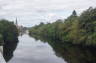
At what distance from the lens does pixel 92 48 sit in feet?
178

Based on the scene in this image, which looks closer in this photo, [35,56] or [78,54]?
[35,56]

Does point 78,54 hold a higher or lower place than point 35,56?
higher

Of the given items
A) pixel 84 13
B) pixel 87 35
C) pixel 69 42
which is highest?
pixel 84 13

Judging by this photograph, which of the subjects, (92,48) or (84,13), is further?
(84,13)

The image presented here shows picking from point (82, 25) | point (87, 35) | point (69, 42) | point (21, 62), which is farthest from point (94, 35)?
point (21, 62)

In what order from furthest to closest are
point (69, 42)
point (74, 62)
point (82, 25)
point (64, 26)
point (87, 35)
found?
point (64, 26) → point (69, 42) → point (82, 25) → point (87, 35) → point (74, 62)

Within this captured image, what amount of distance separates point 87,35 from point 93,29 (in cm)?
204

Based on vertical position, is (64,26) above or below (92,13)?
below

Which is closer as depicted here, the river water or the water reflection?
the water reflection

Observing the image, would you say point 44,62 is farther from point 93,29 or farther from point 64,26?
point 64,26

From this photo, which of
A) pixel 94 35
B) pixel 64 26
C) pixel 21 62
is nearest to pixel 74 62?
pixel 21 62

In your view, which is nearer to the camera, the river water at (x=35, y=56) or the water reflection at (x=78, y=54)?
the water reflection at (x=78, y=54)

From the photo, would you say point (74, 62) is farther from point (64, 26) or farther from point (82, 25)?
point (64, 26)

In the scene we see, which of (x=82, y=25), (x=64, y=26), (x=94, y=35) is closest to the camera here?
(x=94, y=35)
